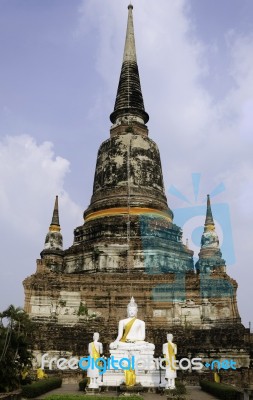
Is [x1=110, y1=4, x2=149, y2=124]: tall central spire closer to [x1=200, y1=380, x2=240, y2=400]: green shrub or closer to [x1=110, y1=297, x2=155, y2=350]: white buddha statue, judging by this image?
[x1=110, y1=297, x2=155, y2=350]: white buddha statue

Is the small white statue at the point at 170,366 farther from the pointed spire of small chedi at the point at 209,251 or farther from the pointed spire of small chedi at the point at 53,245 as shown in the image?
the pointed spire of small chedi at the point at 53,245

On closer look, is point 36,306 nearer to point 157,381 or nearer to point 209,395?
point 157,381

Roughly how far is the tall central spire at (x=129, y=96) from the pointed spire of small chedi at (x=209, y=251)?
8.34 meters

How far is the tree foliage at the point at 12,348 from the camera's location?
13.2 meters

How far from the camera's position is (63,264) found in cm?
2672

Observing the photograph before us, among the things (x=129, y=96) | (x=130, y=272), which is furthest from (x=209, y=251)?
(x=129, y=96)

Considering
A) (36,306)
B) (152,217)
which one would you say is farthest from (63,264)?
(152,217)

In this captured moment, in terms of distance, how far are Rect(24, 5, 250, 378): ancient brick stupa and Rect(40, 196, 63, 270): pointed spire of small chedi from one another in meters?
0.06

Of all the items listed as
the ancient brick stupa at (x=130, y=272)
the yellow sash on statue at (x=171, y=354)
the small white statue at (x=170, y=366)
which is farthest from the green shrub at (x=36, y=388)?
the ancient brick stupa at (x=130, y=272)

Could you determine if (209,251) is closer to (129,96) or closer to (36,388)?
(129,96)

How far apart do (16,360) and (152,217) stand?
13.7 m

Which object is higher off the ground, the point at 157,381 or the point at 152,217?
the point at 152,217

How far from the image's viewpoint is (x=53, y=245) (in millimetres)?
26547

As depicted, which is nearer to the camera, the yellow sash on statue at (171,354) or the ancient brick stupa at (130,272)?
the yellow sash on statue at (171,354)
